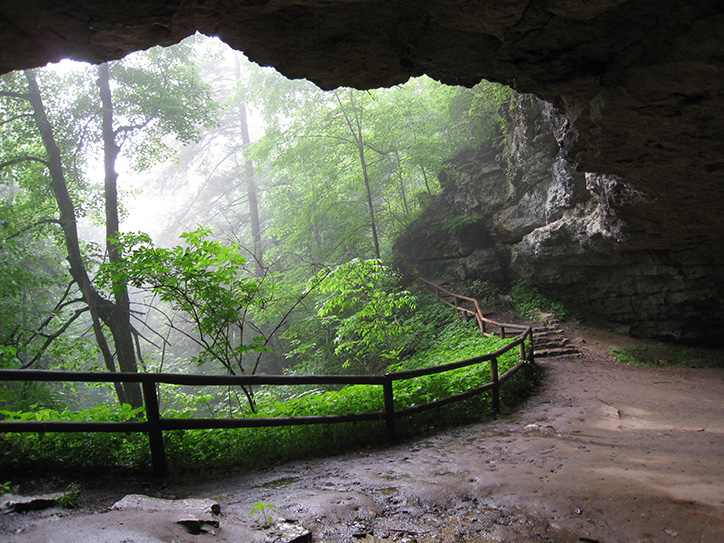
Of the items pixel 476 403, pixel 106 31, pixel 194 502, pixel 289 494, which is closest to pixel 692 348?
pixel 476 403

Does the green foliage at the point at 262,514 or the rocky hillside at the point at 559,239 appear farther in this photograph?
the rocky hillside at the point at 559,239

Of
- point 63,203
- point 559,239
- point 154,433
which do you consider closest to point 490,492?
point 154,433

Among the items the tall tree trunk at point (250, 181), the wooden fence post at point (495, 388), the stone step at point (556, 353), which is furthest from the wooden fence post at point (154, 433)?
the tall tree trunk at point (250, 181)

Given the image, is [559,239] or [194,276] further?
[559,239]

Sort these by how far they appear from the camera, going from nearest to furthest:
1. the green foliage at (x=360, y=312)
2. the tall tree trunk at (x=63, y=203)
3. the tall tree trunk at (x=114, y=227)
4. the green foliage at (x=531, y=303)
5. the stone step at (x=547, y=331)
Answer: the green foliage at (x=360, y=312), the tall tree trunk at (x=114, y=227), the tall tree trunk at (x=63, y=203), the stone step at (x=547, y=331), the green foliage at (x=531, y=303)

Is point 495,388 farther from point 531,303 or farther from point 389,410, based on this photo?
point 531,303

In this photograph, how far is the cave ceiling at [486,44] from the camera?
12.3ft

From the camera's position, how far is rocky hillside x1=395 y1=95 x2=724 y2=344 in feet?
35.9

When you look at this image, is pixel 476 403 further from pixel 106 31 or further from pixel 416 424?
pixel 106 31

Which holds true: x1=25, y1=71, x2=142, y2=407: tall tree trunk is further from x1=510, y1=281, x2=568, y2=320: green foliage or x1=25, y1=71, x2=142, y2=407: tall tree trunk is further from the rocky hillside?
x1=510, y1=281, x2=568, y2=320: green foliage

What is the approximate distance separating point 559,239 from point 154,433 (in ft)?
48.4

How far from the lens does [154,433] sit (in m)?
3.77

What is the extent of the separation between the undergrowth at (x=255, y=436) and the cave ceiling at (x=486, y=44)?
3.60 metres

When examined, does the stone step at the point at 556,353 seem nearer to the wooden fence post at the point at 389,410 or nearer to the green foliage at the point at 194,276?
the wooden fence post at the point at 389,410
